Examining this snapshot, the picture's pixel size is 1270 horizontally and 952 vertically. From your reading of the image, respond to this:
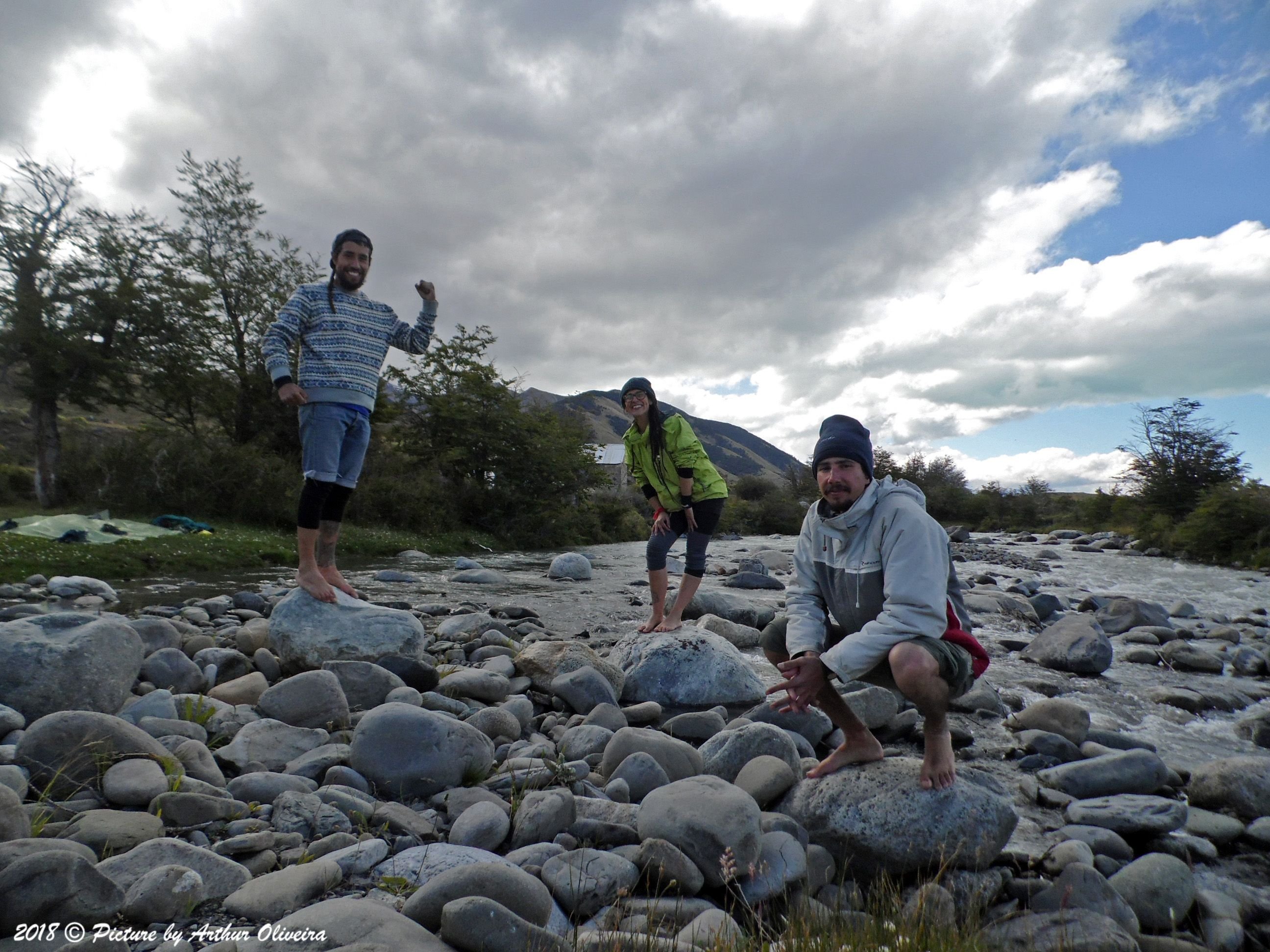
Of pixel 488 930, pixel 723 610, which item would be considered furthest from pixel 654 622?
pixel 488 930

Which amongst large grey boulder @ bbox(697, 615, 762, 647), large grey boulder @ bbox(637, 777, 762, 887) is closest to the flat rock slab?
large grey boulder @ bbox(637, 777, 762, 887)

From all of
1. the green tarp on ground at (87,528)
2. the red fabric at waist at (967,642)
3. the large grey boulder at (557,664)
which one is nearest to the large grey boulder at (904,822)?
the red fabric at waist at (967,642)

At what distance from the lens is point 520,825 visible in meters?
2.83

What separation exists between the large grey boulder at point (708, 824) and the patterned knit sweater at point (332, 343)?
3692 mm

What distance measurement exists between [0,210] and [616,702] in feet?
93.4

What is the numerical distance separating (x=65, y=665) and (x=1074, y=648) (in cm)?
819

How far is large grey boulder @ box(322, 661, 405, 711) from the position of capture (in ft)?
14.3

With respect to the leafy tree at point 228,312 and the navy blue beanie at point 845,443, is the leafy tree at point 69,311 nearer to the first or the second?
the leafy tree at point 228,312

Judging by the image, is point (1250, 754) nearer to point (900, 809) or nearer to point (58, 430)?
point (900, 809)

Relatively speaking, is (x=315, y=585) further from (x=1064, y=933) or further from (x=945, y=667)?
(x=1064, y=933)

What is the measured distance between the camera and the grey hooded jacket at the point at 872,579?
291 centimetres

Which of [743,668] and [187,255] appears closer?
[743,668]

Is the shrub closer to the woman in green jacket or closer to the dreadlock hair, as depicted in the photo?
the woman in green jacket

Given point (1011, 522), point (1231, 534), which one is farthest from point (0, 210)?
point (1011, 522)
